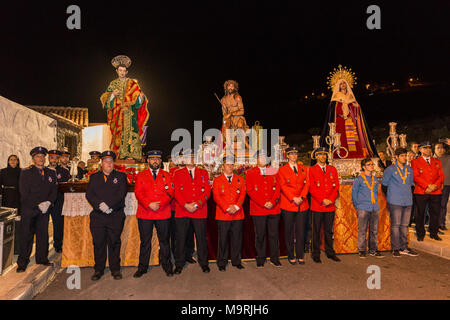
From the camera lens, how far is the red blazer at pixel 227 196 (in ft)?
14.4

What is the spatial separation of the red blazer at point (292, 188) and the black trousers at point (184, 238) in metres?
1.40

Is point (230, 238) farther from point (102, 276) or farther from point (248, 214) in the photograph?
point (102, 276)

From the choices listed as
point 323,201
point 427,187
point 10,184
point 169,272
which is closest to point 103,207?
point 169,272

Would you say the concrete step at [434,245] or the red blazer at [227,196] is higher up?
the red blazer at [227,196]

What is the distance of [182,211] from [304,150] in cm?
2076

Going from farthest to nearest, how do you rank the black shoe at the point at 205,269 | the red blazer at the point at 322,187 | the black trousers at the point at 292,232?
the red blazer at the point at 322,187 → the black trousers at the point at 292,232 → the black shoe at the point at 205,269

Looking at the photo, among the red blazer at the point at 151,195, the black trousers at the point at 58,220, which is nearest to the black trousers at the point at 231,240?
the red blazer at the point at 151,195

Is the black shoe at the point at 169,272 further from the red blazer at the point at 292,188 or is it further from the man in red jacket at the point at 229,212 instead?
the red blazer at the point at 292,188

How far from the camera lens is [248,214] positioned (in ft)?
15.9

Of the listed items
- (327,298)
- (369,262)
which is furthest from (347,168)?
(327,298)

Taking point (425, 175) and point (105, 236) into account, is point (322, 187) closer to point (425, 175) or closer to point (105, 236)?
point (425, 175)

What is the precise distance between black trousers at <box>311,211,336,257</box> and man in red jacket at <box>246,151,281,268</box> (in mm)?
683

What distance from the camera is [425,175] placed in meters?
5.36

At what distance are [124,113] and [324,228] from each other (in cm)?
429
